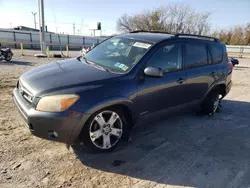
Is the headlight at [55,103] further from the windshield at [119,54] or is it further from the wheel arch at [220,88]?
the wheel arch at [220,88]

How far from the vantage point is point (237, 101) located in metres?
6.91

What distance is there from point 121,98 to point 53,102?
93 cm

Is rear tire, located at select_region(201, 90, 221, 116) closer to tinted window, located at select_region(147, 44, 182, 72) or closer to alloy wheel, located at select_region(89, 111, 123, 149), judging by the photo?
tinted window, located at select_region(147, 44, 182, 72)

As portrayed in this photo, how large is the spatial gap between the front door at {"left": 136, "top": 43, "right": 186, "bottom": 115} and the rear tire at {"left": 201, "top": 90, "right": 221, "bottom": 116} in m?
1.08

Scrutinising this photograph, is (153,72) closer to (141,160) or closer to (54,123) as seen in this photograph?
(141,160)

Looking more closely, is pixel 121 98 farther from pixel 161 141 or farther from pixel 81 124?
pixel 161 141

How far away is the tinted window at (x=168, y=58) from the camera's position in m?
3.80

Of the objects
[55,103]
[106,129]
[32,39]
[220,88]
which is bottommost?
[106,129]

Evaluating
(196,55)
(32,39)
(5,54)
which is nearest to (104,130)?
(196,55)

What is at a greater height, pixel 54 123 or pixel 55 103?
pixel 55 103

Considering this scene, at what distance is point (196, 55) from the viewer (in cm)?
460

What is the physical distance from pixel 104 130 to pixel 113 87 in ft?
2.11

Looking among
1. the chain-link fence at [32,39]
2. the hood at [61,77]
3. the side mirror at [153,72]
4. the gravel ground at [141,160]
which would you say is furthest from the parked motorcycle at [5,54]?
the side mirror at [153,72]

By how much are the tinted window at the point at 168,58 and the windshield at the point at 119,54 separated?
0.66 ft
